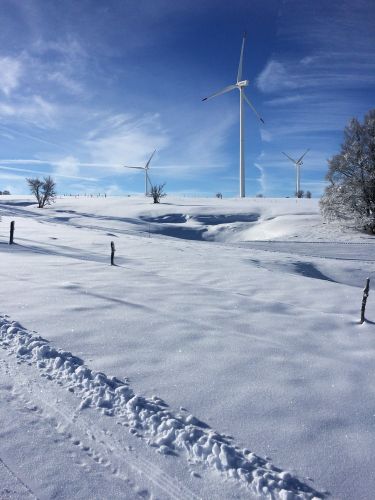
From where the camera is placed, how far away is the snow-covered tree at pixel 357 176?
29.6 metres

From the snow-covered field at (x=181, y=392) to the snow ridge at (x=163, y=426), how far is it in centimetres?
1

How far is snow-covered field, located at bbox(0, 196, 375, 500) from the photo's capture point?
10.4ft

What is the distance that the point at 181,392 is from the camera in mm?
4496

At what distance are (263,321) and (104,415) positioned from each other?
14.6 feet

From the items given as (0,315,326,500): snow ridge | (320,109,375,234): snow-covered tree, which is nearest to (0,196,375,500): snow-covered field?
(0,315,326,500): snow ridge

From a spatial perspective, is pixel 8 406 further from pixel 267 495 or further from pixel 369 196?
pixel 369 196

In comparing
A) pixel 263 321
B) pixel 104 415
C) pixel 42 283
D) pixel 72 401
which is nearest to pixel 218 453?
pixel 104 415

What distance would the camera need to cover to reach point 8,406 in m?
3.97

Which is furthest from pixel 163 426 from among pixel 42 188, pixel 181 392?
pixel 42 188

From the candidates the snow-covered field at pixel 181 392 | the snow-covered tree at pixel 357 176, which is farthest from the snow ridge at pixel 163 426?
the snow-covered tree at pixel 357 176

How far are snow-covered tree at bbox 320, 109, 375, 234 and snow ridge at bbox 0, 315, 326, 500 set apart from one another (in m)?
30.3

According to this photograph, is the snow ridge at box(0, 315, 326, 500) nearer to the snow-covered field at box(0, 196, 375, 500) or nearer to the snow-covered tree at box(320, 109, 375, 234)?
the snow-covered field at box(0, 196, 375, 500)

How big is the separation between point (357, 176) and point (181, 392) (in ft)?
103

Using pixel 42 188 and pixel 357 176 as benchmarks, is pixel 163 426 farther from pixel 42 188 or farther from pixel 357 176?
pixel 42 188
